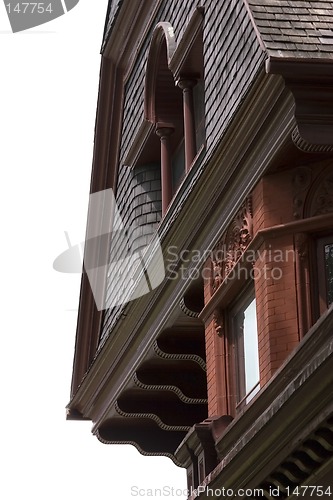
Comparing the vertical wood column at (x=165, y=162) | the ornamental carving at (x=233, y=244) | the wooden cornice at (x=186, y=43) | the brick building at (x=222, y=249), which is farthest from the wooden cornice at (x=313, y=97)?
the vertical wood column at (x=165, y=162)

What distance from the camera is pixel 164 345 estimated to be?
20266 millimetres

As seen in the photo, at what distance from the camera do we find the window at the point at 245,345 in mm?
17328

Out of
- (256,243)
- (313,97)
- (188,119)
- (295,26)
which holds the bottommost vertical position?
(256,243)

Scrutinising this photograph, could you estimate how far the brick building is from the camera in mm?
15484

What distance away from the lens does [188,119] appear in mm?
20156

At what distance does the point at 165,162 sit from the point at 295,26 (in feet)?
17.2

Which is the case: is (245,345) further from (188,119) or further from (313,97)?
(188,119)

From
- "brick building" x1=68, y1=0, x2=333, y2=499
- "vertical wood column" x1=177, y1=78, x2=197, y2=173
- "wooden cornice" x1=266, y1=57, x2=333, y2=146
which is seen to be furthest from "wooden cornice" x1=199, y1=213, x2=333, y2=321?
"vertical wood column" x1=177, y1=78, x2=197, y2=173

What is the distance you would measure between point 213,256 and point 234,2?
271cm

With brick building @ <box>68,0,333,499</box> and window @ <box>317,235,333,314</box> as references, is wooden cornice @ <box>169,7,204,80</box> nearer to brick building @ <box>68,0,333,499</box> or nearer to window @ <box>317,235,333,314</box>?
brick building @ <box>68,0,333,499</box>

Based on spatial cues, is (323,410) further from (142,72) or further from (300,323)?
(142,72)

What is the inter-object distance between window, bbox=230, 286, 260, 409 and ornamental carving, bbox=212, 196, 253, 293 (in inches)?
13.6

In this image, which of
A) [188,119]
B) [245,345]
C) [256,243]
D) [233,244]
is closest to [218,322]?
[245,345]

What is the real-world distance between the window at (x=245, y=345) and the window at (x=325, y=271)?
1187 millimetres
